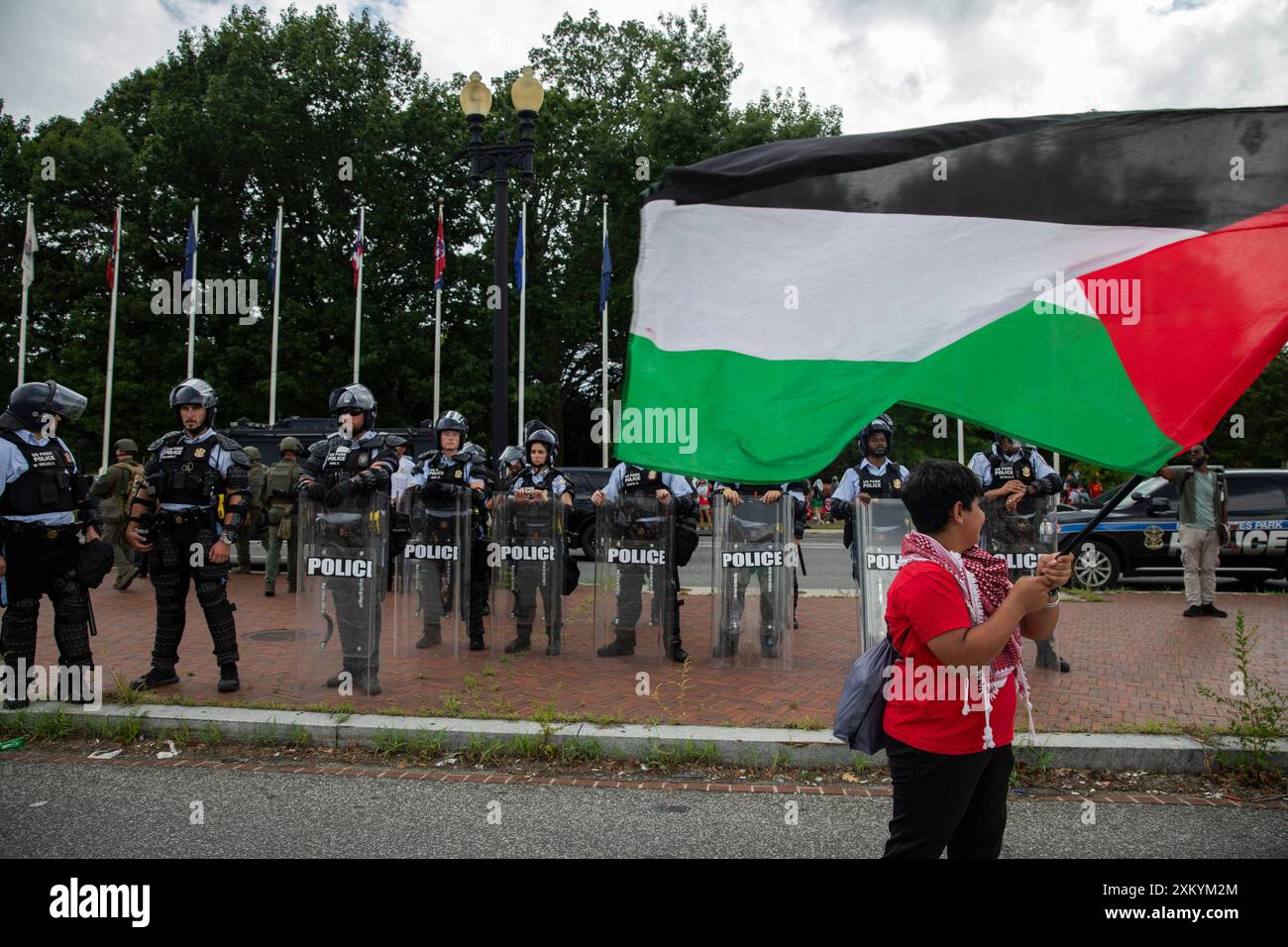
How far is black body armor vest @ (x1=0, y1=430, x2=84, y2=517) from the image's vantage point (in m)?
6.29

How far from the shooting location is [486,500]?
890cm

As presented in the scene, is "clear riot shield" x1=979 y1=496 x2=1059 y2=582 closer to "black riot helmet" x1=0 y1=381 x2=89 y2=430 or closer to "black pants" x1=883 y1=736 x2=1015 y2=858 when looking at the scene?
"black pants" x1=883 y1=736 x2=1015 y2=858

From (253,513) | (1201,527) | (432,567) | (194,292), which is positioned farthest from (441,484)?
(194,292)

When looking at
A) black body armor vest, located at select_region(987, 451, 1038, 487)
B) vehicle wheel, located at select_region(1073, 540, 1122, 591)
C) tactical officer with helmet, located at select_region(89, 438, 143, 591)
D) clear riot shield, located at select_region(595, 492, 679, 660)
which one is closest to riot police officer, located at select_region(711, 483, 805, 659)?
clear riot shield, located at select_region(595, 492, 679, 660)

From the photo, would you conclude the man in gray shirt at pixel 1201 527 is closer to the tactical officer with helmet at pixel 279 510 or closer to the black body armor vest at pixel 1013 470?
the black body armor vest at pixel 1013 470

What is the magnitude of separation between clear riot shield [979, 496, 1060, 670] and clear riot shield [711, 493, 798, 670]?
5.51 ft

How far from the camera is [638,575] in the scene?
795 cm

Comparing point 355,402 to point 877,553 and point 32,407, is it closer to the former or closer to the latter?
point 32,407

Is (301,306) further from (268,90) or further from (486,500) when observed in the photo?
(486,500)

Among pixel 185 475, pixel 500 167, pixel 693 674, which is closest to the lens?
pixel 185 475

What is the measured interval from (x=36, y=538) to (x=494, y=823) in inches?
166

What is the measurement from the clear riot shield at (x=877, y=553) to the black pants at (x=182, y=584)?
16.0ft

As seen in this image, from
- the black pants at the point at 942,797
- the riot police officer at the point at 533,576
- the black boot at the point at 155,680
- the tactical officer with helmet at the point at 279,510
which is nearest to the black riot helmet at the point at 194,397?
the black boot at the point at 155,680

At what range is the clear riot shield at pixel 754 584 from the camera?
25.4 feet
